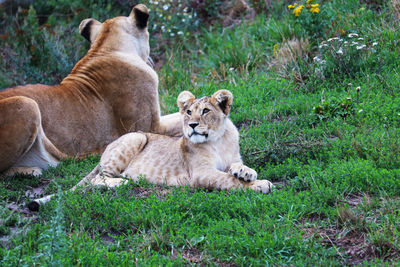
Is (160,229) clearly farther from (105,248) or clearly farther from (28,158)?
(28,158)

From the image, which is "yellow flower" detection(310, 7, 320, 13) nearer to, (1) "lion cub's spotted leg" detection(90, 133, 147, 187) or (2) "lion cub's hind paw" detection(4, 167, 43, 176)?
(1) "lion cub's spotted leg" detection(90, 133, 147, 187)

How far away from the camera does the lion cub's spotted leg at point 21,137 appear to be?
5801mm

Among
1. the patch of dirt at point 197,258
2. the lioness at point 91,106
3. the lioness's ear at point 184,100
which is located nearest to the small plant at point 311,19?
the lioness at point 91,106

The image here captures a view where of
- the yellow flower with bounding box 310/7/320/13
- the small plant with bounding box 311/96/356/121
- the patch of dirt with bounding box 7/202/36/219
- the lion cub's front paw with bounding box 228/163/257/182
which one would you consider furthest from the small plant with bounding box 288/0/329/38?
the patch of dirt with bounding box 7/202/36/219

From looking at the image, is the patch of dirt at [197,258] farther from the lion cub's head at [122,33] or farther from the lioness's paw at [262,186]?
the lion cub's head at [122,33]

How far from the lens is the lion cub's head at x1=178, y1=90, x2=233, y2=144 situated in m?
5.39

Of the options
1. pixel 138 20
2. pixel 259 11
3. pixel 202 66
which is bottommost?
pixel 202 66

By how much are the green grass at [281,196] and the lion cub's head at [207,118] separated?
595 millimetres

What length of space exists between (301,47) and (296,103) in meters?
1.84

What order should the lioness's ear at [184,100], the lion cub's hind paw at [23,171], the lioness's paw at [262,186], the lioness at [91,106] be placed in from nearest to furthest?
the lioness's paw at [262,186], the lioness's ear at [184,100], the lioness at [91,106], the lion cub's hind paw at [23,171]

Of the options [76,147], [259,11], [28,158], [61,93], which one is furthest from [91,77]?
[259,11]

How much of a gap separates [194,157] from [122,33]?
9.38 feet

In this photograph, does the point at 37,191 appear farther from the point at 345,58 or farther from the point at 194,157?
the point at 345,58

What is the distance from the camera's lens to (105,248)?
12.8 ft
